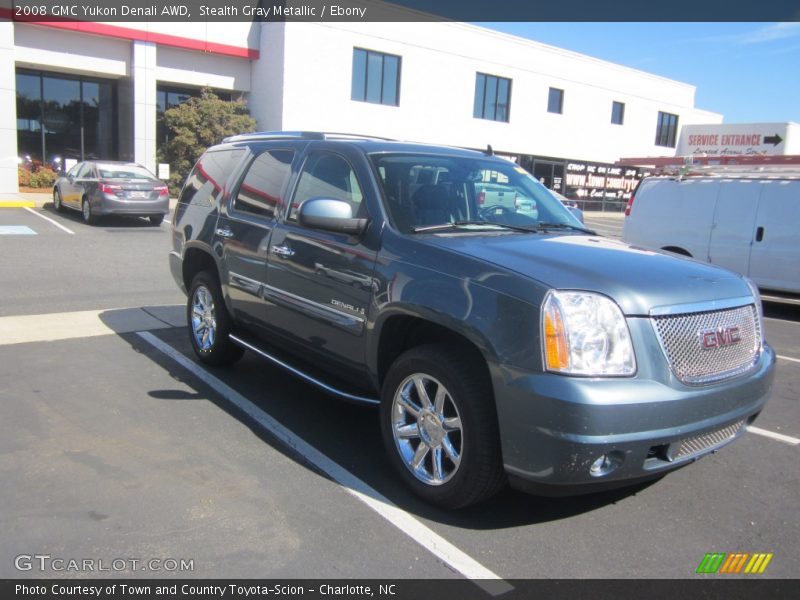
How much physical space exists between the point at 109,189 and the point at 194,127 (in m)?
9.98

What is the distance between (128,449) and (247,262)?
63.8 inches

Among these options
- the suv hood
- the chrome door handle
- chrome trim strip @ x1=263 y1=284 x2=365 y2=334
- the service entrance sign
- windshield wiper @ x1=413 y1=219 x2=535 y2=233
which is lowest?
chrome trim strip @ x1=263 y1=284 x2=365 y2=334

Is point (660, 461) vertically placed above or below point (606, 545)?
above

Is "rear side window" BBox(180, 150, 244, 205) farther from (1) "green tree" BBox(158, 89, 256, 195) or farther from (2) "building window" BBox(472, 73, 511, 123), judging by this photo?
(2) "building window" BBox(472, 73, 511, 123)

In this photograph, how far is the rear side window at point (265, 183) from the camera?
5.00 metres

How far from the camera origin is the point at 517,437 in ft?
10.2

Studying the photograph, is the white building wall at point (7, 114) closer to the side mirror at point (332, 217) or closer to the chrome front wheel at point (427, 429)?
the side mirror at point (332, 217)

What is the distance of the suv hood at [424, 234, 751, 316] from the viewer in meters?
3.18

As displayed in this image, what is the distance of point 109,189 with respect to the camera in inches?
631

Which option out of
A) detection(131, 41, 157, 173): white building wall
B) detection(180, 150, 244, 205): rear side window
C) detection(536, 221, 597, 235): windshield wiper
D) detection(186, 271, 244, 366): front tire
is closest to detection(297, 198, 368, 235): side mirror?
detection(536, 221, 597, 235): windshield wiper

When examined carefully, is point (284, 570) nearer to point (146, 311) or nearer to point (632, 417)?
point (632, 417)

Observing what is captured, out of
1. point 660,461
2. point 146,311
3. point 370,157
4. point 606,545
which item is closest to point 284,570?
point 606,545

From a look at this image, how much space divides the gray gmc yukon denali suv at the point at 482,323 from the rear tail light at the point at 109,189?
12291 millimetres

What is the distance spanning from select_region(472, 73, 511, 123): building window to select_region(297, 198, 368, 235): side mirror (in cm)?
2957
